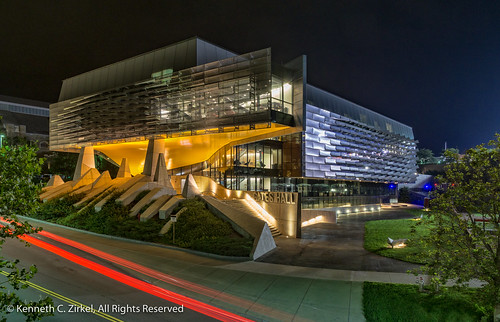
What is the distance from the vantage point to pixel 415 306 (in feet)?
34.8

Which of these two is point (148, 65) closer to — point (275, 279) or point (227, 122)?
point (227, 122)

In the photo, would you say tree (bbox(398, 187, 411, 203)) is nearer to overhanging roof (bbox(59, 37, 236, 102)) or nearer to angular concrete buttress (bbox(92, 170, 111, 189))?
overhanging roof (bbox(59, 37, 236, 102))

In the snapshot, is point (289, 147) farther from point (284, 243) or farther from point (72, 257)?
point (72, 257)

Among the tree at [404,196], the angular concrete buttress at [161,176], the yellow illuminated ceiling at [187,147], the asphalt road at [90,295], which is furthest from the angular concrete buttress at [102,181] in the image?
the tree at [404,196]

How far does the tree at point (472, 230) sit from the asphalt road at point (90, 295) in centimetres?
741

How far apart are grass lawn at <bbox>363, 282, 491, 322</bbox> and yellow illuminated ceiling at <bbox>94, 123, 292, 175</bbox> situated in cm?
1797

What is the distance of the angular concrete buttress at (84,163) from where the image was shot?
44062 mm

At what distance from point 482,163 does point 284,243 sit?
15586 mm

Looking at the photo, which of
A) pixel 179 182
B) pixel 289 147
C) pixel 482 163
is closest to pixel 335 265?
pixel 482 163

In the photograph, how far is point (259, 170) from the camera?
137 ft

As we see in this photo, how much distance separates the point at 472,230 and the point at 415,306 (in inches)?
148

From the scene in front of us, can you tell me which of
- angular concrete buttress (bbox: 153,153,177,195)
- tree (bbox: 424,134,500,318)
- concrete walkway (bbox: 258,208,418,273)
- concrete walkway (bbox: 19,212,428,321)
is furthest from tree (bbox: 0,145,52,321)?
angular concrete buttress (bbox: 153,153,177,195)

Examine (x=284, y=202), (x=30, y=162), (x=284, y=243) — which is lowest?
(x=284, y=243)

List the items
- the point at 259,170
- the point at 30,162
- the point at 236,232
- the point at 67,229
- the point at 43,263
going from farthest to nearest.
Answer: the point at 259,170 < the point at 67,229 < the point at 236,232 < the point at 43,263 < the point at 30,162
